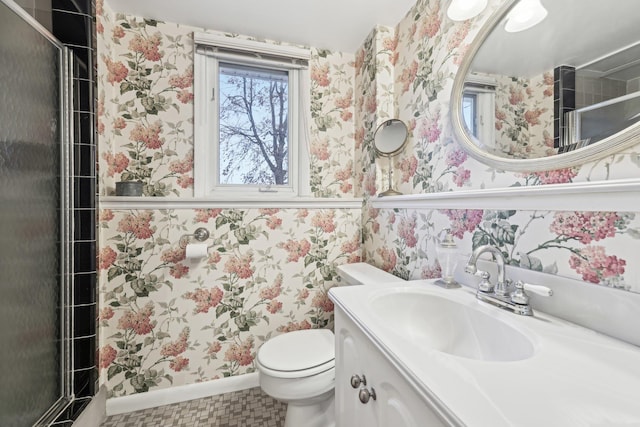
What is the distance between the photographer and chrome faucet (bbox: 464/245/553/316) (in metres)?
0.77

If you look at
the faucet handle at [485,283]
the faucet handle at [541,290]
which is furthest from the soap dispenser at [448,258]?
the faucet handle at [541,290]

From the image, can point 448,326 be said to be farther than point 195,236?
No

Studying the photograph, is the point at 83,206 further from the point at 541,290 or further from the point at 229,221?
the point at 541,290

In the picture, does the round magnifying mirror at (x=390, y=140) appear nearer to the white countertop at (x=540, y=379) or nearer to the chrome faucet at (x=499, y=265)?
the chrome faucet at (x=499, y=265)

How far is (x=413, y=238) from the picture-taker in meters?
1.38

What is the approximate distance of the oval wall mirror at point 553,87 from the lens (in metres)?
0.69

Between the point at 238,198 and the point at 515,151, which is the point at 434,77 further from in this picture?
the point at 238,198

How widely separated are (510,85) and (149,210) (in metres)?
1.72

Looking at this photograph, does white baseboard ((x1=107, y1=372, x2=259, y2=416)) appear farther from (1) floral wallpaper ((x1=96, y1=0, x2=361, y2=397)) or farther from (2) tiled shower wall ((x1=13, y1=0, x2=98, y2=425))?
(2) tiled shower wall ((x1=13, y1=0, x2=98, y2=425))

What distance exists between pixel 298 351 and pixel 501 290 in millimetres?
898

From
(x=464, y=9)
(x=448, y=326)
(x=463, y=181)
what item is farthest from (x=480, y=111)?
(x=448, y=326)

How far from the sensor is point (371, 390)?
0.70 m

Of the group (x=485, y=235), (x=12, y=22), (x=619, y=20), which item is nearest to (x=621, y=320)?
(x=485, y=235)

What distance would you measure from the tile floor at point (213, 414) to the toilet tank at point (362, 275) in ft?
2.57
